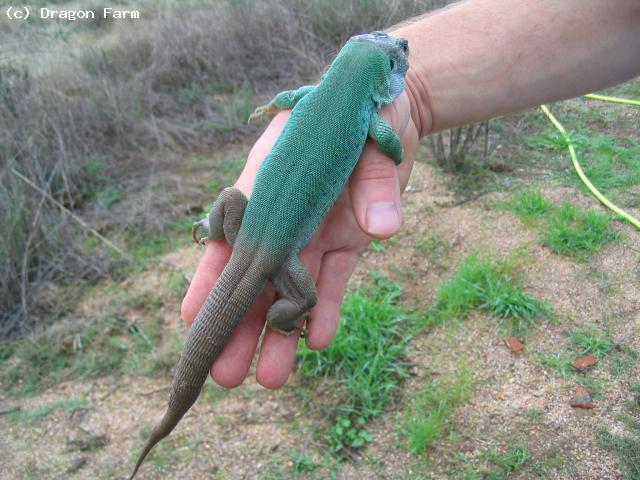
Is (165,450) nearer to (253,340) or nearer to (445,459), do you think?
(253,340)

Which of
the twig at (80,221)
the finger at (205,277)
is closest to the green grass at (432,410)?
the finger at (205,277)

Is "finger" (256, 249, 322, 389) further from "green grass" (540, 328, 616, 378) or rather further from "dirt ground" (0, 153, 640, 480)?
"green grass" (540, 328, 616, 378)

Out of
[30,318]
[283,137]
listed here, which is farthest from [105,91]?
[283,137]

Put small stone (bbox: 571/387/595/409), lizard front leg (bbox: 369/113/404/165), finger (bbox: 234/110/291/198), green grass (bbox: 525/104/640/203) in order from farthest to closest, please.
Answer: green grass (bbox: 525/104/640/203) → finger (bbox: 234/110/291/198) → small stone (bbox: 571/387/595/409) → lizard front leg (bbox: 369/113/404/165)

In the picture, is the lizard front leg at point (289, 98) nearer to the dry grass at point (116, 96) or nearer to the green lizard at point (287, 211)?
the green lizard at point (287, 211)

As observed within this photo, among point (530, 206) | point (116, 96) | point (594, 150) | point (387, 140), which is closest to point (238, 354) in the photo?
point (387, 140)

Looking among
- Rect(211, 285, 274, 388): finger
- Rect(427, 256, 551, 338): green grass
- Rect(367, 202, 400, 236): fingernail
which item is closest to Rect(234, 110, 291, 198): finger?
Rect(211, 285, 274, 388): finger
